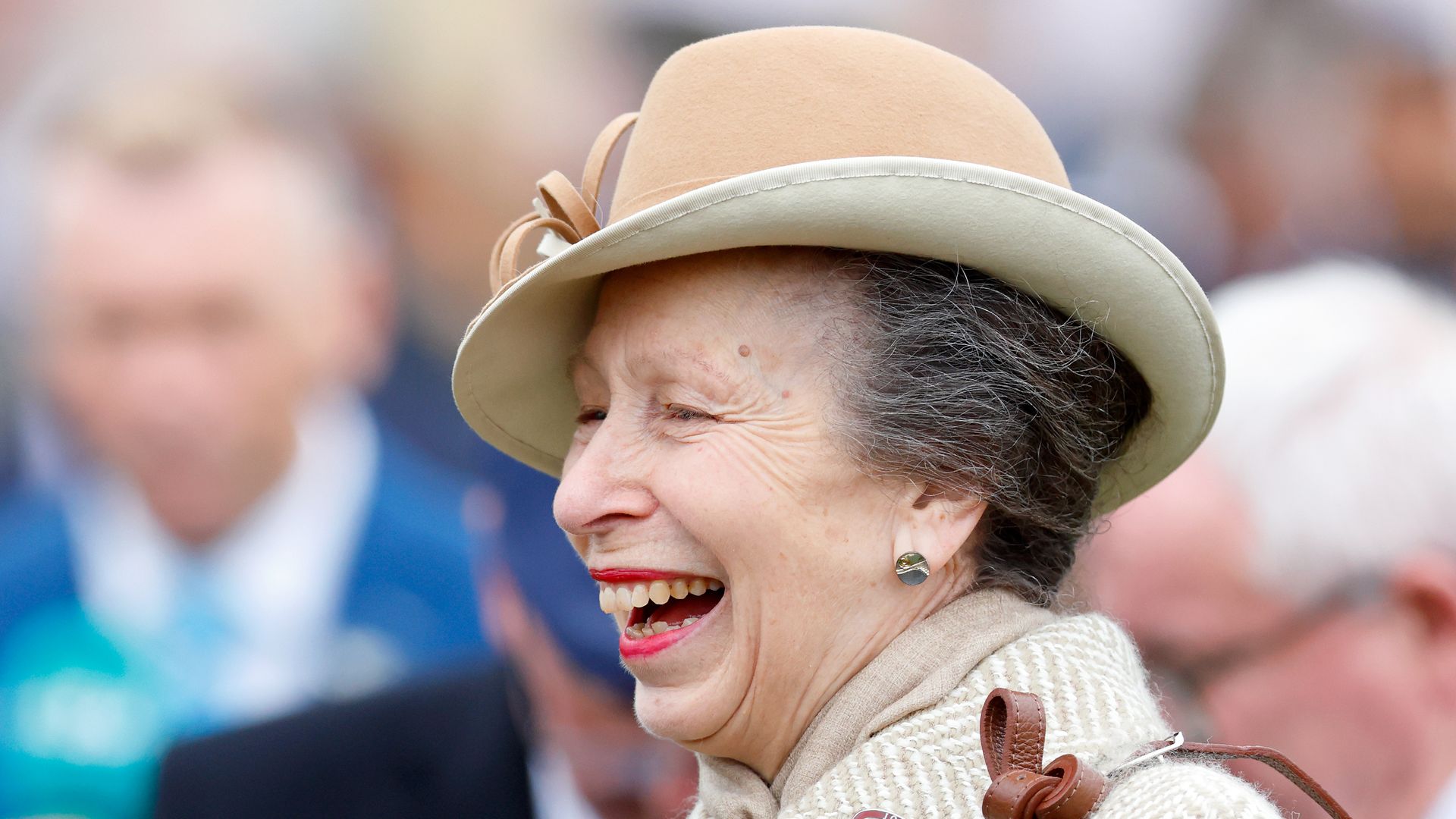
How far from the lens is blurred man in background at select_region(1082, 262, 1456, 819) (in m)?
3.67

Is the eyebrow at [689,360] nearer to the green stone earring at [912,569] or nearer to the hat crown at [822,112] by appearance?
the hat crown at [822,112]

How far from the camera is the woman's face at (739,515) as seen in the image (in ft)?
7.28

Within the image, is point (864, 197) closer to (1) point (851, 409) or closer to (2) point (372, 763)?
(1) point (851, 409)

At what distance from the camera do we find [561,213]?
2.48 m

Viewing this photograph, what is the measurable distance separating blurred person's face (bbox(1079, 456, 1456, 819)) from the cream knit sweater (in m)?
1.43

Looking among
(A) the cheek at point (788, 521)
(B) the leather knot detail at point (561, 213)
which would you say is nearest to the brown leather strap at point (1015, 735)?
(A) the cheek at point (788, 521)

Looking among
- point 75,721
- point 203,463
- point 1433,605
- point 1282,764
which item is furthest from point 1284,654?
point 75,721

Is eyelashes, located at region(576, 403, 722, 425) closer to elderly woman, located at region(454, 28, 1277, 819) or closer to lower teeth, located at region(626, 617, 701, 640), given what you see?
elderly woman, located at region(454, 28, 1277, 819)

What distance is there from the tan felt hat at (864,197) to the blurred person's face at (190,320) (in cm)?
356

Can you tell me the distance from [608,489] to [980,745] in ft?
2.31

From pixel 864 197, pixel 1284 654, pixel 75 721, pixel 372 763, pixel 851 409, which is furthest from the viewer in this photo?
pixel 75 721

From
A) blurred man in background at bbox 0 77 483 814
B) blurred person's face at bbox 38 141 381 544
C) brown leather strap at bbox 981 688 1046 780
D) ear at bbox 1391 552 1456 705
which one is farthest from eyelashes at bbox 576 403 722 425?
blurred person's face at bbox 38 141 381 544

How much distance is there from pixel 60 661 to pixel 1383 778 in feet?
15.4

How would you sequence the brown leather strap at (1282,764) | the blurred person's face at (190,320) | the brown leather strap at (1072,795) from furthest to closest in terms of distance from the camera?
the blurred person's face at (190,320) → the brown leather strap at (1282,764) → the brown leather strap at (1072,795)
